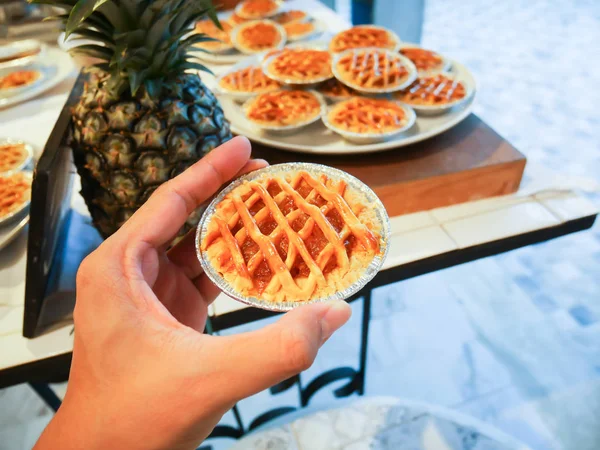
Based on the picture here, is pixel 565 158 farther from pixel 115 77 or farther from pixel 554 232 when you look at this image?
pixel 115 77

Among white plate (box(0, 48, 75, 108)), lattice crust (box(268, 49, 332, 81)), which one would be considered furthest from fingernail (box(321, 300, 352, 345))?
white plate (box(0, 48, 75, 108))

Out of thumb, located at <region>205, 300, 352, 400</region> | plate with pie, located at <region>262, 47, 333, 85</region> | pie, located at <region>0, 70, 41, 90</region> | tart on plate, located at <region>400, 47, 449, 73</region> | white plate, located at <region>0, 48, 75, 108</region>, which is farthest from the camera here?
pie, located at <region>0, 70, 41, 90</region>

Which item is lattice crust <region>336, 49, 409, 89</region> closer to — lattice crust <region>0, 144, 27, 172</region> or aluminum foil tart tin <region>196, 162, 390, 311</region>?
aluminum foil tart tin <region>196, 162, 390, 311</region>

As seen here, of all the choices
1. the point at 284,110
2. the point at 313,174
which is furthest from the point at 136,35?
the point at 284,110

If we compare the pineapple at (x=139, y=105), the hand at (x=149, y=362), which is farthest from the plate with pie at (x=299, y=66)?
the hand at (x=149, y=362)

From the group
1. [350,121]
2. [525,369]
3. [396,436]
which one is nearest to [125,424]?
[396,436]

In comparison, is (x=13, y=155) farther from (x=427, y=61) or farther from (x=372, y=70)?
(x=427, y=61)
